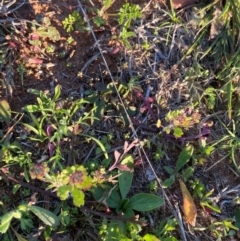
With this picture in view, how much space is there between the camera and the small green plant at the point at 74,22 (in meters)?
2.50

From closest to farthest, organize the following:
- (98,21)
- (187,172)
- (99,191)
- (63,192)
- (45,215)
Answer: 1. (63,192)
2. (45,215)
3. (99,191)
4. (187,172)
5. (98,21)

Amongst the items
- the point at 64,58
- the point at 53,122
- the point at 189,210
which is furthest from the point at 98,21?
the point at 189,210

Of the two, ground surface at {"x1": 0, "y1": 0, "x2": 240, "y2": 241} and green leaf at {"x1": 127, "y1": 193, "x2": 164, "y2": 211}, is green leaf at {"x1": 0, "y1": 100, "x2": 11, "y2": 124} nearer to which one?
ground surface at {"x1": 0, "y1": 0, "x2": 240, "y2": 241}

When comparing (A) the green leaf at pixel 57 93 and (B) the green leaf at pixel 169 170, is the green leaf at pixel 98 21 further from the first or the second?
(B) the green leaf at pixel 169 170

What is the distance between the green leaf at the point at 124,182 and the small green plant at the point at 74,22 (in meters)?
0.71

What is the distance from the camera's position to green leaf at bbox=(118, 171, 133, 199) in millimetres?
2322

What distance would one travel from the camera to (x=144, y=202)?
7.52ft

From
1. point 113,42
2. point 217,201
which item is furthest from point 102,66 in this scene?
point 217,201

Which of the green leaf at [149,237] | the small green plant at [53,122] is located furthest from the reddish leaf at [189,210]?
the small green plant at [53,122]

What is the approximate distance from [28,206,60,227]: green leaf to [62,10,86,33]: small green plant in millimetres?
850

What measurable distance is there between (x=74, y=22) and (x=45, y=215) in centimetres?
92

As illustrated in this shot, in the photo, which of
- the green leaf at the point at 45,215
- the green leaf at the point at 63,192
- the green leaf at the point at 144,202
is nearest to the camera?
the green leaf at the point at 63,192

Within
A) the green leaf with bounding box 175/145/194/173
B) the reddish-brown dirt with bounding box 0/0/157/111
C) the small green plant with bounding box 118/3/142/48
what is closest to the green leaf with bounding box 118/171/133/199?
the green leaf with bounding box 175/145/194/173

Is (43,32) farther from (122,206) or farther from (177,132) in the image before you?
(122,206)
